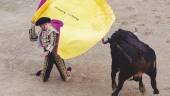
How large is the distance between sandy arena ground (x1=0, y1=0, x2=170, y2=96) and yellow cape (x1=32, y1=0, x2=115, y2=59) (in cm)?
72

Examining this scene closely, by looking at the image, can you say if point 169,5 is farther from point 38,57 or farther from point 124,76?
point 124,76

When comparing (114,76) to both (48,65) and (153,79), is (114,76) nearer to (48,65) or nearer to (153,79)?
(153,79)

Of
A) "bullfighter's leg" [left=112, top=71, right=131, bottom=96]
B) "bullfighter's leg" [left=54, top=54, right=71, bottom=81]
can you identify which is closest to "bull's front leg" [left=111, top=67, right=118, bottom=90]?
"bullfighter's leg" [left=112, top=71, right=131, bottom=96]

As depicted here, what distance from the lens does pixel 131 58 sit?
7078 mm

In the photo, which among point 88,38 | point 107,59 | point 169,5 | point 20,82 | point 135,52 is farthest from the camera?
point 169,5

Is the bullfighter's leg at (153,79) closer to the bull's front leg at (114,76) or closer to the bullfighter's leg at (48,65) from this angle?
the bull's front leg at (114,76)

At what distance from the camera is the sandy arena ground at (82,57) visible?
815cm

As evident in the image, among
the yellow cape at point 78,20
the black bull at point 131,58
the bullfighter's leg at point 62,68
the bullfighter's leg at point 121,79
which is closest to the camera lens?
the black bull at point 131,58

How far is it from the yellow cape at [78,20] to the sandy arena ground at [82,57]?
2.38 ft

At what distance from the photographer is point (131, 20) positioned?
11383 millimetres

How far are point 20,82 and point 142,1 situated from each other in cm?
513

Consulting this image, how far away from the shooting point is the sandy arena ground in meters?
8.15

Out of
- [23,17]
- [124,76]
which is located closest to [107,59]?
[124,76]

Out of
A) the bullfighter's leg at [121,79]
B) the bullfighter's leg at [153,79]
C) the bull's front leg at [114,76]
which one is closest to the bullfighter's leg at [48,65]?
the bull's front leg at [114,76]
